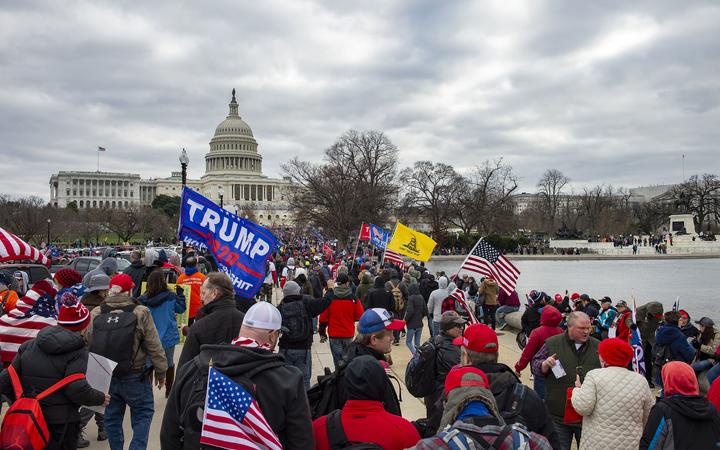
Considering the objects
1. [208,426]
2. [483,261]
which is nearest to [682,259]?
[483,261]

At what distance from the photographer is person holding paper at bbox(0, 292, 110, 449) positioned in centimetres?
436

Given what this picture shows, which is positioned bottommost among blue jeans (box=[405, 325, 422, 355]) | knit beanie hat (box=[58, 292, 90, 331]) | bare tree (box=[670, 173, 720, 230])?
blue jeans (box=[405, 325, 422, 355])

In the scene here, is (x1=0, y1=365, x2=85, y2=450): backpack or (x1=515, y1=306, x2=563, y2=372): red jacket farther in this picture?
(x1=515, y1=306, x2=563, y2=372): red jacket

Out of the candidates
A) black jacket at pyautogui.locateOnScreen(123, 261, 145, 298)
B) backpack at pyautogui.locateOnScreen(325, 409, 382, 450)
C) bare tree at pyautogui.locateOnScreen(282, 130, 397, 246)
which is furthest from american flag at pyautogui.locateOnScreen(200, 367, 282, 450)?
bare tree at pyautogui.locateOnScreen(282, 130, 397, 246)

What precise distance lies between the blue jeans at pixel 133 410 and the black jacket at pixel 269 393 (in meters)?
2.52

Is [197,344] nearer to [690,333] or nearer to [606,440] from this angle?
[606,440]

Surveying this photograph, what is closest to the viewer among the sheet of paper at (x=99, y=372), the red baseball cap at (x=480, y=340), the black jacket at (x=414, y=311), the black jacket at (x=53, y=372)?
the red baseball cap at (x=480, y=340)

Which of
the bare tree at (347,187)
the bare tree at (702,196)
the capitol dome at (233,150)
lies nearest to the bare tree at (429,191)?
the bare tree at (347,187)

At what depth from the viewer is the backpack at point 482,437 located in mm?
2643

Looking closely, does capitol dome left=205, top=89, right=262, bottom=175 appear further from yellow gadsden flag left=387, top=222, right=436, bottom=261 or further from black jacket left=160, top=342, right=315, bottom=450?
black jacket left=160, top=342, right=315, bottom=450

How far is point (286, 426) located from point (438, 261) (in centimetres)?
5178

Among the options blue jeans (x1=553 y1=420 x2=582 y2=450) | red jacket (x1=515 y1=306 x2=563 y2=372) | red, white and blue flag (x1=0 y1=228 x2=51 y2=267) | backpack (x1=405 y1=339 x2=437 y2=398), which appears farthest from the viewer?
red, white and blue flag (x1=0 y1=228 x2=51 y2=267)

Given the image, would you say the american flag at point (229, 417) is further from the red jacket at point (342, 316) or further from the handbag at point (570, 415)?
the red jacket at point (342, 316)

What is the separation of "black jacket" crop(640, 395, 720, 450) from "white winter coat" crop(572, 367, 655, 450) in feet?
1.30
